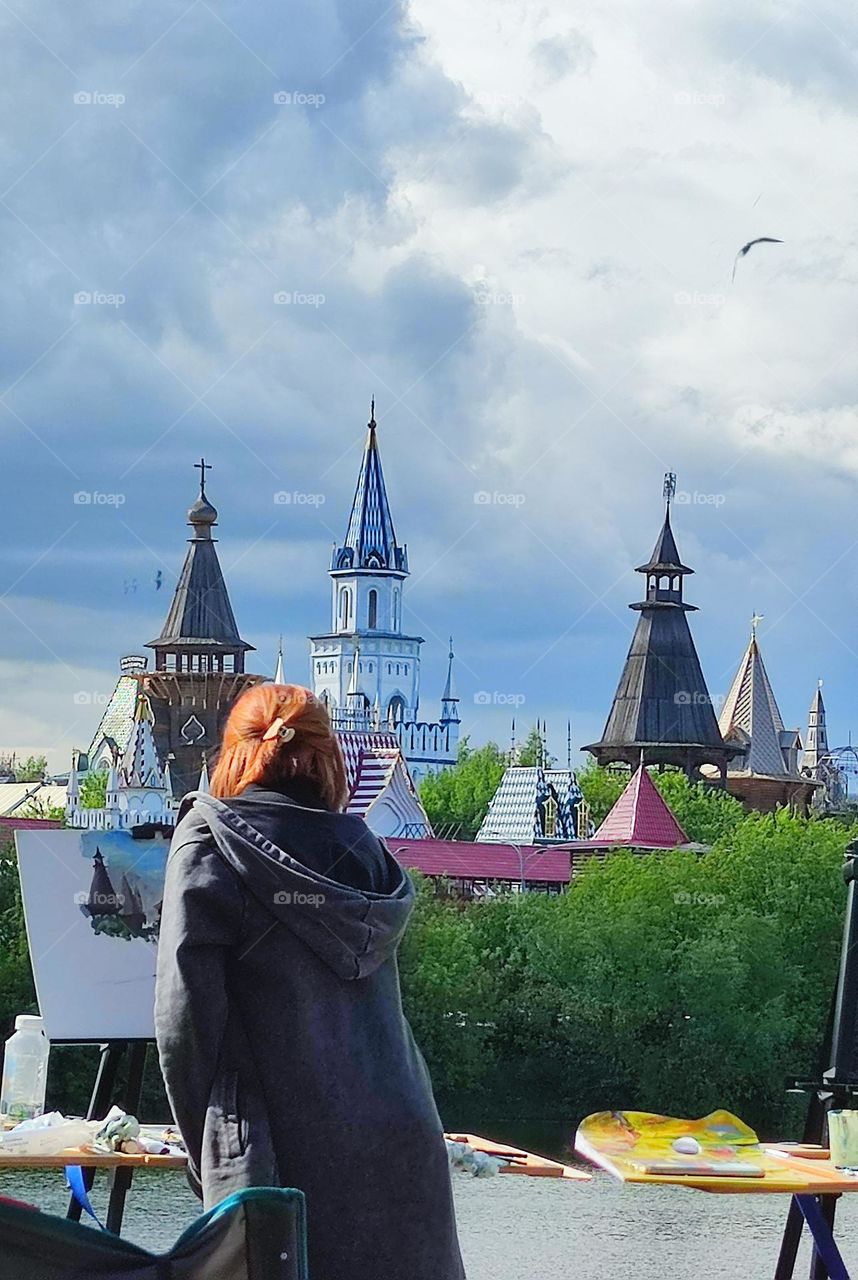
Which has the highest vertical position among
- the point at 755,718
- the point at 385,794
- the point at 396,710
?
the point at 396,710

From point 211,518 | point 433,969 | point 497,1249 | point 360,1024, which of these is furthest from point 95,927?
point 211,518

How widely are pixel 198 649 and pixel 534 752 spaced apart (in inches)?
1045

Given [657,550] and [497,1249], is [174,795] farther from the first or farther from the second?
[497,1249]

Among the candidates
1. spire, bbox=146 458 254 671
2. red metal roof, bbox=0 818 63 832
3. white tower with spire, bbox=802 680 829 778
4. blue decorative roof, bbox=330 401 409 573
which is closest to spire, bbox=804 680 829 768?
white tower with spire, bbox=802 680 829 778

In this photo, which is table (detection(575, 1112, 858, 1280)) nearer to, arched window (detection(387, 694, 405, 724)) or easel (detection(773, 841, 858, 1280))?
easel (detection(773, 841, 858, 1280))

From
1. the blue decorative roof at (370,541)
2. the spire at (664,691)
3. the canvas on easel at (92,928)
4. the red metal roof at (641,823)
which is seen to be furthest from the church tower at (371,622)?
the canvas on easel at (92,928)

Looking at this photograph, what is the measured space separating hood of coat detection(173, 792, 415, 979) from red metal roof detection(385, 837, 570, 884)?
35.3 metres

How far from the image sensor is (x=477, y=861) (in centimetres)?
4203

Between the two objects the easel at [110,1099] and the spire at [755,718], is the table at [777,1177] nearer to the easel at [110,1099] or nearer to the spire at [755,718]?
the easel at [110,1099]

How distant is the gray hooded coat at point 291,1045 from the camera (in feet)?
11.5

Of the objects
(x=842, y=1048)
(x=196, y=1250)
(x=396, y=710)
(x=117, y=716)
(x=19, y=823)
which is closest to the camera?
(x=196, y=1250)

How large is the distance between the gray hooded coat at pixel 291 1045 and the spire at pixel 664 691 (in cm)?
6221

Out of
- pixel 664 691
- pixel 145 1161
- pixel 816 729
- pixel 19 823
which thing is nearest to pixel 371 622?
pixel 816 729

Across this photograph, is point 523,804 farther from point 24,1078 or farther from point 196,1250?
point 196,1250
